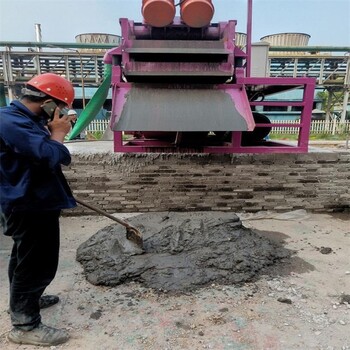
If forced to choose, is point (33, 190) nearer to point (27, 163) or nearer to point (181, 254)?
point (27, 163)

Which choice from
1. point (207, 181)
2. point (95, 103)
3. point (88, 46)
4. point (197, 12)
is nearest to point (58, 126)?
point (197, 12)

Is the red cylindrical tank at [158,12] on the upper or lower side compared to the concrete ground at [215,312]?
upper

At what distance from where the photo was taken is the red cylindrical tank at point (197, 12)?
3.41 metres

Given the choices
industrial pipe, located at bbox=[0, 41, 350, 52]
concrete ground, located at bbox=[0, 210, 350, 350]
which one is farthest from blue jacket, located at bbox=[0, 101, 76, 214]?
industrial pipe, located at bbox=[0, 41, 350, 52]

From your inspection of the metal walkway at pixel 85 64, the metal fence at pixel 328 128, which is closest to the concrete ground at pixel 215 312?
the metal walkway at pixel 85 64

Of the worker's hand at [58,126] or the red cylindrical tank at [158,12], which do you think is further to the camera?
the red cylindrical tank at [158,12]

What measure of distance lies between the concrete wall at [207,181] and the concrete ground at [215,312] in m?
1.37

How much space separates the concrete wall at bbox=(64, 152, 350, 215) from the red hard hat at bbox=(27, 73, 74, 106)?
7.74 feet

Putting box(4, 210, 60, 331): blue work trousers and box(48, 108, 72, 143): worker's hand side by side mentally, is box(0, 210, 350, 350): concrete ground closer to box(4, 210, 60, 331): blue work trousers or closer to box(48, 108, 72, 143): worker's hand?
box(4, 210, 60, 331): blue work trousers

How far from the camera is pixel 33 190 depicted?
1.74 m

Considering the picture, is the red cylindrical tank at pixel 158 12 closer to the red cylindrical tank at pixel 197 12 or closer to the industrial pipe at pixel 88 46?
the red cylindrical tank at pixel 197 12

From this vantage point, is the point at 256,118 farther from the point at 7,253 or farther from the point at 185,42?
the point at 7,253

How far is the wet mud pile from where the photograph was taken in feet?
8.75

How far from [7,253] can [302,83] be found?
168 inches
